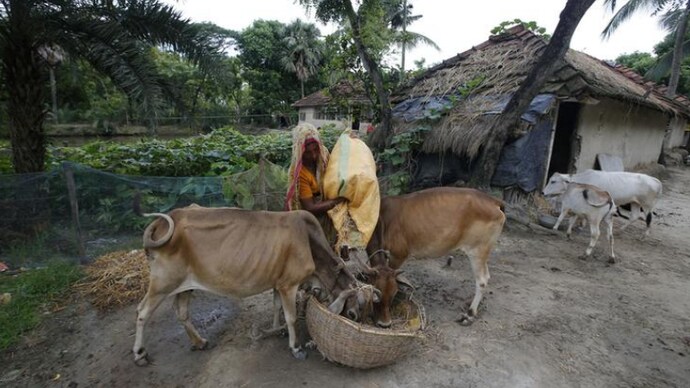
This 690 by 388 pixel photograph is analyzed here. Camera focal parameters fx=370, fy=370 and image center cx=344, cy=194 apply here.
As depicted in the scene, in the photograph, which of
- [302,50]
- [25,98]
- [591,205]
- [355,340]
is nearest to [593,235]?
[591,205]

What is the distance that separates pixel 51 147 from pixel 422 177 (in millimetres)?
7462

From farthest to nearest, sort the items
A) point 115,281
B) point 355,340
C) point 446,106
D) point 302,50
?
point 302,50
point 446,106
point 115,281
point 355,340

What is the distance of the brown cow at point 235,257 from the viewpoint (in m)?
2.89

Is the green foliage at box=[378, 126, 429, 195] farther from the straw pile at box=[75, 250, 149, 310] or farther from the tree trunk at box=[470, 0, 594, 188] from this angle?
the straw pile at box=[75, 250, 149, 310]

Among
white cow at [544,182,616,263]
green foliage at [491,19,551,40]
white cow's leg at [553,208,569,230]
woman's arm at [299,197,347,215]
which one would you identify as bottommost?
white cow's leg at [553,208,569,230]

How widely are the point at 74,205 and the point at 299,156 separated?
10.4 feet

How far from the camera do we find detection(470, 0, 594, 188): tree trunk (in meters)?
5.92

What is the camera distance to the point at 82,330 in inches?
142

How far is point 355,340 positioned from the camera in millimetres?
2701

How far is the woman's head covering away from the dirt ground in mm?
1336

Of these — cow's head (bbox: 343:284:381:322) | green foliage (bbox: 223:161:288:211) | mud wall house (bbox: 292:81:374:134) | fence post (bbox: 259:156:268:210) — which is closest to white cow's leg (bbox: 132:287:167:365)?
cow's head (bbox: 343:284:381:322)

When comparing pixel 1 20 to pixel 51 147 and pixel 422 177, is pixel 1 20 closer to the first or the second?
pixel 51 147

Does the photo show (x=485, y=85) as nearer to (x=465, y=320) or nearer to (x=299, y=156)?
(x=465, y=320)

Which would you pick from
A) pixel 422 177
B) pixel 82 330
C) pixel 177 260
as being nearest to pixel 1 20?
pixel 82 330
